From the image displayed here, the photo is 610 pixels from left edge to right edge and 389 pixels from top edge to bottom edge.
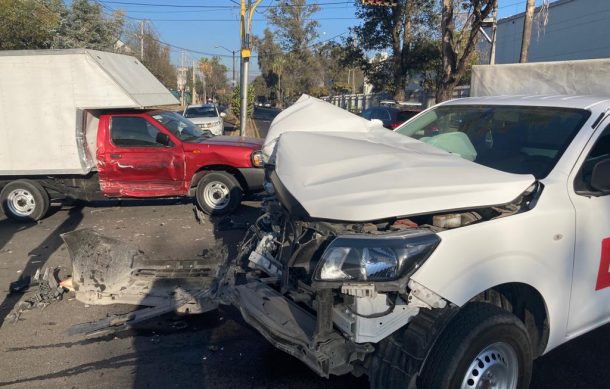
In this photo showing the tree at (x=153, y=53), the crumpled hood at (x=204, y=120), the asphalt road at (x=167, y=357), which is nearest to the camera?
the asphalt road at (x=167, y=357)

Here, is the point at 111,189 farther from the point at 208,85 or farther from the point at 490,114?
the point at 208,85

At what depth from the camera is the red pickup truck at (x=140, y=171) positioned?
841 cm

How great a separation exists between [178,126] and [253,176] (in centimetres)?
172

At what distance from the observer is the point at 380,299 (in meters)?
2.52

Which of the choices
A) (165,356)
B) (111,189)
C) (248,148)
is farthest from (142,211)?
(165,356)

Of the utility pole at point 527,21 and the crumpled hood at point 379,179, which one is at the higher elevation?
the utility pole at point 527,21

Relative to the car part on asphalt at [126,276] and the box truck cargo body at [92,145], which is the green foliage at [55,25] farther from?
the car part on asphalt at [126,276]

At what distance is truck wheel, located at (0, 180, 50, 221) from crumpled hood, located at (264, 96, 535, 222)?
638cm

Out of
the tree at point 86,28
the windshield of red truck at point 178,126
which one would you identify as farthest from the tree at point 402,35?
the windshield of red truck at point 178,126

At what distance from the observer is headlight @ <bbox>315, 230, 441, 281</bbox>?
2447 millimetres

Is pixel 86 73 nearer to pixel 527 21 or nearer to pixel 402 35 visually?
pixel 527 21

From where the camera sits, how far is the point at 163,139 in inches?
335

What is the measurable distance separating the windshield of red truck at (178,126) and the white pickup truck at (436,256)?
18.0ft

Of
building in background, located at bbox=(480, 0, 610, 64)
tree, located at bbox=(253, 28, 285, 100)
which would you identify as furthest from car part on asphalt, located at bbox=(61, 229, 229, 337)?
tree, located at bbox=(253, 28, 285, 100)
